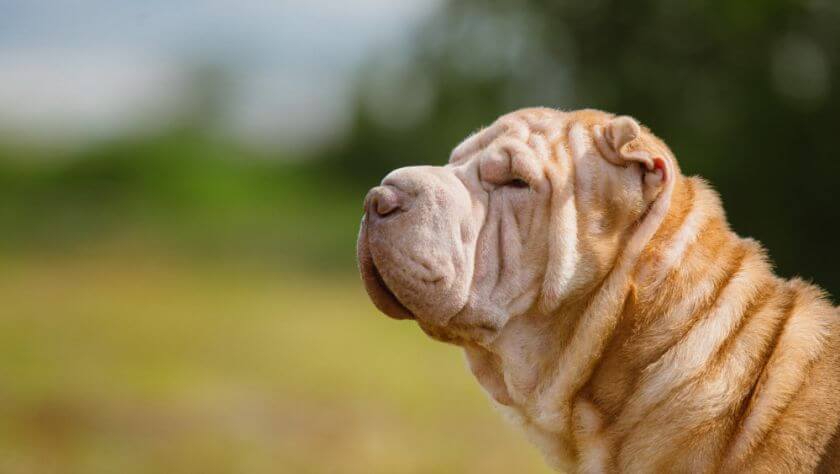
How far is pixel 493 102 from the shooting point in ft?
50.6

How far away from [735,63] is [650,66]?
131cm

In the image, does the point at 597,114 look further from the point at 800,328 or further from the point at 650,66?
the point at 650,66

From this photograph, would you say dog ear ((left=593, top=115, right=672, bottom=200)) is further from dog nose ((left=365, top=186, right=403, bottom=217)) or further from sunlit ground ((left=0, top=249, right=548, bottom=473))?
sunlit ground ((left=0, top=249, right=548, bottom=473))

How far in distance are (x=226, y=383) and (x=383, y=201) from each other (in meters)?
6.46

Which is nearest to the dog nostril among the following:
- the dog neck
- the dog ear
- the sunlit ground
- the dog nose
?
the dog nose

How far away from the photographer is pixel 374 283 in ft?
11.1

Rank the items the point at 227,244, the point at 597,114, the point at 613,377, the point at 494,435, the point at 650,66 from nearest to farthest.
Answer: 1. the point at 613,377
2. the point at 597,114
3. the point at 494,435
4. the point at 650,66
5. the point at 227,244

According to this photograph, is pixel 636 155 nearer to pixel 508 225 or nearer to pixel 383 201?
pixel 508 225

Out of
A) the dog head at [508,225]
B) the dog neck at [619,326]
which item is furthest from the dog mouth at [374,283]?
the dog neck at [619,326]

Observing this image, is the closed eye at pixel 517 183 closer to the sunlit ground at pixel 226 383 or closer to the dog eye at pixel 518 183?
the dog eye at pixel 518 183

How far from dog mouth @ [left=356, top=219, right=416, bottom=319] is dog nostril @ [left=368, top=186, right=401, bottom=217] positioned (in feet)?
0.31

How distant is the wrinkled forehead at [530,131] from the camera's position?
3.44m

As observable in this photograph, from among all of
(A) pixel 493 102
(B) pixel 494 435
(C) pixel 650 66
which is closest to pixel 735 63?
(C) pixel 650 66

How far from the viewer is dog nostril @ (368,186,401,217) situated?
127 inches
